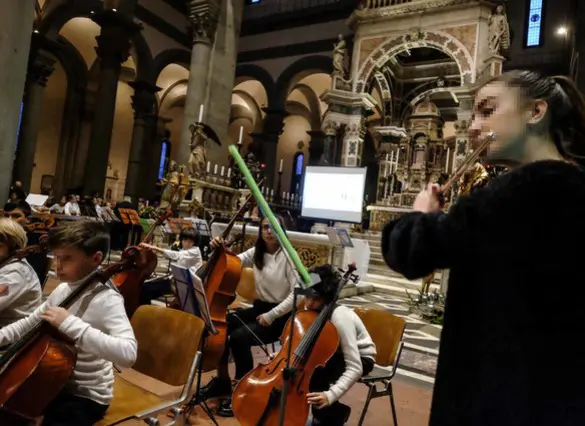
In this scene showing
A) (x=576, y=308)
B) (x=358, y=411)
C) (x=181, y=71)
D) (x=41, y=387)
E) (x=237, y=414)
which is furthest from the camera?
(x=181, y=71)

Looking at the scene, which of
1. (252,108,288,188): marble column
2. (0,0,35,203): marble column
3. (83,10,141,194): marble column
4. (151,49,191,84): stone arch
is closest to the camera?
(0,0,35,203): marble column

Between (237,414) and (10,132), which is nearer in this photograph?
(237,414)

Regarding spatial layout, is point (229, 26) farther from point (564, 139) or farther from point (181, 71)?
point (564, 139)

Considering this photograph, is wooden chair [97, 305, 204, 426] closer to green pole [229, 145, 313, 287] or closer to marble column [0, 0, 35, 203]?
green pole [229, 145, 313, 287]

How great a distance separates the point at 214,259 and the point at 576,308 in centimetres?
284

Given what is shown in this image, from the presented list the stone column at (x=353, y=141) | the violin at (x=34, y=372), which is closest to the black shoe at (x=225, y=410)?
the violin at (x=34, y=372)

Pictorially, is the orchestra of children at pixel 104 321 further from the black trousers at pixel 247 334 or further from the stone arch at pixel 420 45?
the stone arch at pixel 420 45

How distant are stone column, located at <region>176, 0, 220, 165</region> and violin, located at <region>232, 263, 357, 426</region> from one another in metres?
10.6

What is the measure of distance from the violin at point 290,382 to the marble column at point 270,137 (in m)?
15.9

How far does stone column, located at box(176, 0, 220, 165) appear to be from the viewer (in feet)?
40.4

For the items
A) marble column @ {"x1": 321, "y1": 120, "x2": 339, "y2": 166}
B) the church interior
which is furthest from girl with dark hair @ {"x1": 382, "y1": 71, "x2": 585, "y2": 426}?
marble column @ {"x1": 321, "y1": 120, "x2": 339, "y2": 166}

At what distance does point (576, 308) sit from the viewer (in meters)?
0.90

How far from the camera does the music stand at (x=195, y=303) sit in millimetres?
2676

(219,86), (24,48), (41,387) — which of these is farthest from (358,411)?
(219,86)
